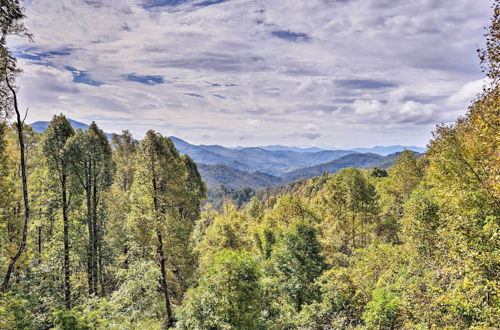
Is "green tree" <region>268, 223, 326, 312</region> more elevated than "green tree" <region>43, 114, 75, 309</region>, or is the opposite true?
"green tree" <region>43, 114, 75, 309</region>

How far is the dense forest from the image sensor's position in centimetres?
1040

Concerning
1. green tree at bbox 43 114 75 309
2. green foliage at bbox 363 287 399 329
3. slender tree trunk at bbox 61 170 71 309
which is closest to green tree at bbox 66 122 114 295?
green tree at bbox 43 114 75 309

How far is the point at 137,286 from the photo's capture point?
53.1 feet

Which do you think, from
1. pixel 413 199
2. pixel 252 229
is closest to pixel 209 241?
pixel 252 229

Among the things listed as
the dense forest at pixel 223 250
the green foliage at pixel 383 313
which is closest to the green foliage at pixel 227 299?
the dense forest at pixel 223 250

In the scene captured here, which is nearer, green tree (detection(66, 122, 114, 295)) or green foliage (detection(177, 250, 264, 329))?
green foliage (detection(177, 250, 264, 329))

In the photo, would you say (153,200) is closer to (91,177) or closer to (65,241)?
(65,241)

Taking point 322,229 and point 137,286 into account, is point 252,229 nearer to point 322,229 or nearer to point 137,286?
point 322,229

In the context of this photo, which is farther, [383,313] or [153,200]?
[153,200]

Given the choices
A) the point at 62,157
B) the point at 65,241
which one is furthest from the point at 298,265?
the point at 62,157

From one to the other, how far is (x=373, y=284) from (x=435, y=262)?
4082 mm

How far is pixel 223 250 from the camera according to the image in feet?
53.5

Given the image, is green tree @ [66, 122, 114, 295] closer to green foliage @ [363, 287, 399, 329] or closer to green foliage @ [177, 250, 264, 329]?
green foliage @ [177, 250, 264, 329]

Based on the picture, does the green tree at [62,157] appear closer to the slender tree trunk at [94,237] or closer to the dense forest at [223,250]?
the dense forest at [223,250]
